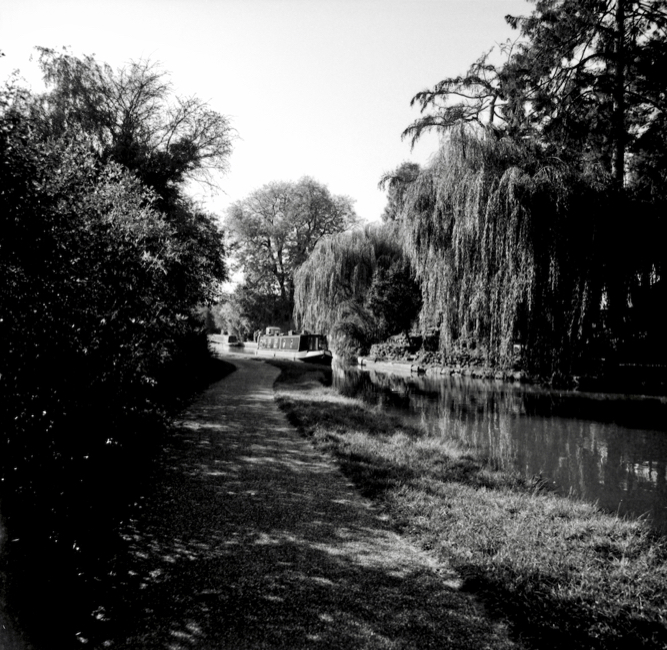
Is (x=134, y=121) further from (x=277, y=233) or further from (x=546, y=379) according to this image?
(x=277, y=233)

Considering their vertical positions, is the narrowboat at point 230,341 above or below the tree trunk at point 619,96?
below

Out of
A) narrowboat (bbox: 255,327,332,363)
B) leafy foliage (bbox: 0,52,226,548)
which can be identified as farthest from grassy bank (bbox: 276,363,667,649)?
narrowboat (bbox: 255,327,332,363)

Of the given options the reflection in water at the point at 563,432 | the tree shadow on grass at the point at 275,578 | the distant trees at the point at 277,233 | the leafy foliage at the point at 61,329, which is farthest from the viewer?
the distant trees at the point at 277,233

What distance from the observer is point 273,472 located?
6145mm

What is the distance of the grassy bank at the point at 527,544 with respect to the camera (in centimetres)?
319

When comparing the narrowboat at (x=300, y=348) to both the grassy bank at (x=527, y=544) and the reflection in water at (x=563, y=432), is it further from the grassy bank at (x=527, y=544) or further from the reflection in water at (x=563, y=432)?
the grassy bank at (x=527, y=544)

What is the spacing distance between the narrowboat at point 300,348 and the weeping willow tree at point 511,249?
598 inches

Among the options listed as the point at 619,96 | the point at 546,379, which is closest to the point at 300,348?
the point at 546,379

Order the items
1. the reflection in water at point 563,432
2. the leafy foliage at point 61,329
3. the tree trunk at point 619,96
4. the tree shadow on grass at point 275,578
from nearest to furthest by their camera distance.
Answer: the tree shadow on grass at point 275,578, the leafy foliage at point 61,329, the reflection in water at point 563,432, the tree trunk at point 619,96

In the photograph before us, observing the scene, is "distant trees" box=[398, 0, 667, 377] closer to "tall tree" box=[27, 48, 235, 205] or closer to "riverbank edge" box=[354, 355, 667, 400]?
"riverbank edge" box=[354, 355, 667, 400]

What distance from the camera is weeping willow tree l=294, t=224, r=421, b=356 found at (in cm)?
2683

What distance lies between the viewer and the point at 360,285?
90.3 feet

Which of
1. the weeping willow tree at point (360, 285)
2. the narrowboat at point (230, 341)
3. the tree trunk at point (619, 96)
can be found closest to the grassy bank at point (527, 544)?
the tree trunk at point (619, 96)

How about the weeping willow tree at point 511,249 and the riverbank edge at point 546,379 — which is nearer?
the weeping willow tree at point 511,249
